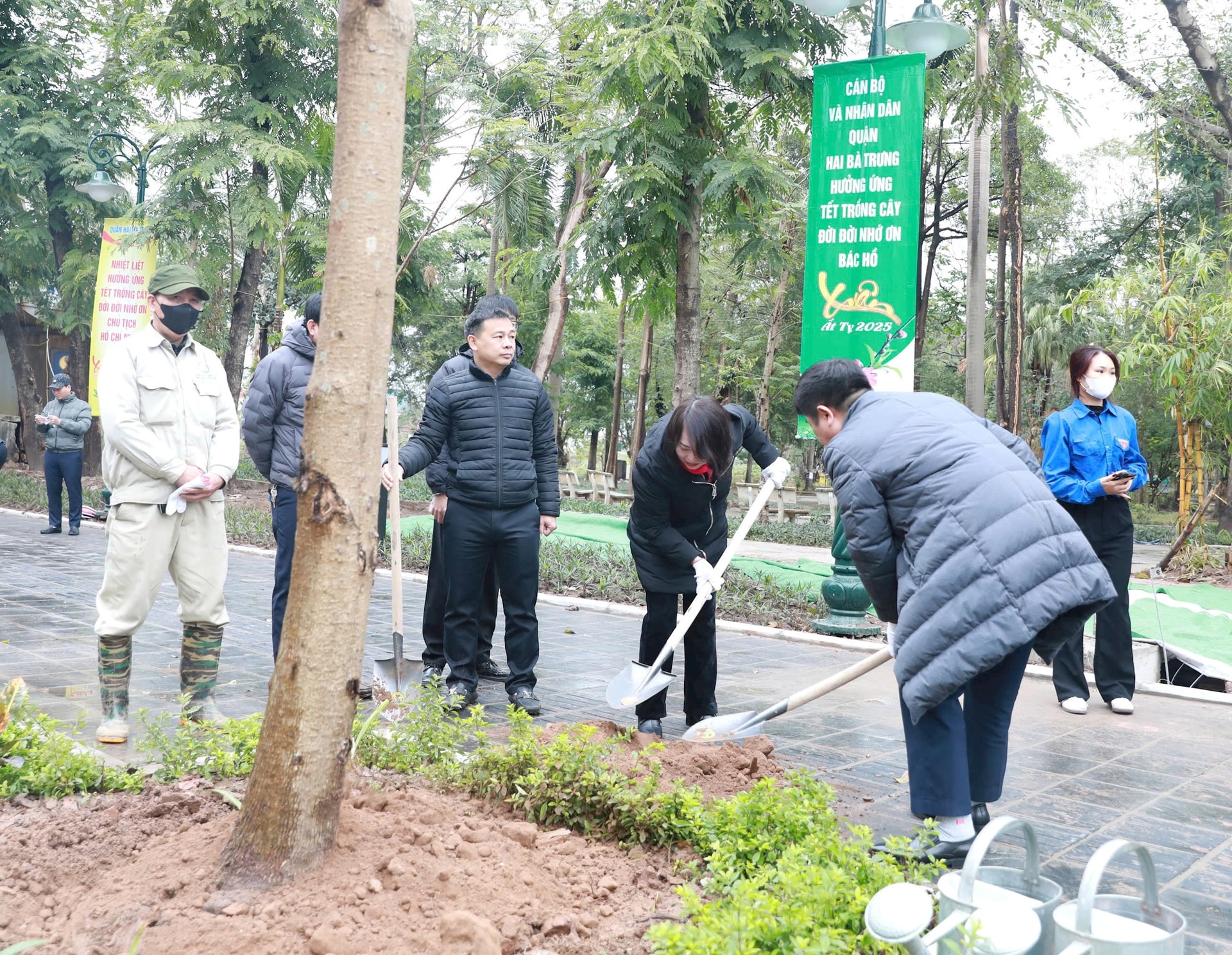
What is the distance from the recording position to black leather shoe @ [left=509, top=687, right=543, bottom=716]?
5480 millimetres

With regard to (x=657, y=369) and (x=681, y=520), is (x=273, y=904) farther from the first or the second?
(x=657, y=369)

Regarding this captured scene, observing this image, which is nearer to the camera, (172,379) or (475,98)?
(172,379)

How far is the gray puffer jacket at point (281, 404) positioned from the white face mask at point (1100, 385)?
4101 millimetres

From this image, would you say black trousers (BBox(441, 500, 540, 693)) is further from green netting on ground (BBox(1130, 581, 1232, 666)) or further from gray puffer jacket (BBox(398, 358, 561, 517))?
green netting on ground (BBox(1130, 581, 1232, 666))

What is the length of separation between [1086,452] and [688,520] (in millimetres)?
2320

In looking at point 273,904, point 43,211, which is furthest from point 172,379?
point 43,211

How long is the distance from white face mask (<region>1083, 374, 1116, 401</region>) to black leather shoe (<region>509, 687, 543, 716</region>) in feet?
11.1

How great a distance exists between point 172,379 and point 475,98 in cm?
1142

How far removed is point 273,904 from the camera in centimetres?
267

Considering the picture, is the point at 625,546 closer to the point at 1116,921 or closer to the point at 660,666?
the point at 660,666

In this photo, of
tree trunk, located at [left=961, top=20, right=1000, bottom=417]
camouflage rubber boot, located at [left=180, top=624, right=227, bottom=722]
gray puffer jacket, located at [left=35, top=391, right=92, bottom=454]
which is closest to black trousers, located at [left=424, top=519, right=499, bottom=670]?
camouflage rubber boot, located at [left=180, top=624, right=227, bottom=722]

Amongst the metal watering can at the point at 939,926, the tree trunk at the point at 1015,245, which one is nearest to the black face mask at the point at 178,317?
the metal watering can at the point at 939,926

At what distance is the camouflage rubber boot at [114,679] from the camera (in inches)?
184

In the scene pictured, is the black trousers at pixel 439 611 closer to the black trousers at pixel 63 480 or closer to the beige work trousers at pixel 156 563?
the beige work trousers at pixel 156 563
